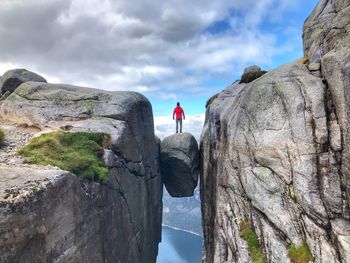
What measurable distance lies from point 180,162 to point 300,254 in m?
21.8

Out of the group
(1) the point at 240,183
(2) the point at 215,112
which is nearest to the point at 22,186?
(1) the point at 240,183

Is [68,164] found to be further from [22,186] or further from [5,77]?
[5,77]

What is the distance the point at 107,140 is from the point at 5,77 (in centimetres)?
1790

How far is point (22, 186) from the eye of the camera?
58.0 feet

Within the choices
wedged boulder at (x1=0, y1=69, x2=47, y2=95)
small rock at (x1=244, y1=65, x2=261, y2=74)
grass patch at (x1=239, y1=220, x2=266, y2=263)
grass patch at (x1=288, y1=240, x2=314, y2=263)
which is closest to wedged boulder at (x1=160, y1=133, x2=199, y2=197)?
small rock at (x1=244, y1=65, x2=261, y2=74)

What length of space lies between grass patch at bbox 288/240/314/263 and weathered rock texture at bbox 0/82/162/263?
463 inches

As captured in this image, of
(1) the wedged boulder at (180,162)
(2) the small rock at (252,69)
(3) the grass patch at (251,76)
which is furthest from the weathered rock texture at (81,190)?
(2) the small rock at (252,69)

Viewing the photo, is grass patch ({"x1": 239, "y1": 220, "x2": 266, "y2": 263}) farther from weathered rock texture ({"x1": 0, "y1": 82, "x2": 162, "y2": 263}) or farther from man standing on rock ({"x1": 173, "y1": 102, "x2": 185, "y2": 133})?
man standing on rock ({"x1": 173, "y1": 102, "x2": 185, "y2": 133})

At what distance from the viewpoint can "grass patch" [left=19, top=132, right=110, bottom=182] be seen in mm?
22422

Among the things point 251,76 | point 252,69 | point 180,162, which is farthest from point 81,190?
point 252,69

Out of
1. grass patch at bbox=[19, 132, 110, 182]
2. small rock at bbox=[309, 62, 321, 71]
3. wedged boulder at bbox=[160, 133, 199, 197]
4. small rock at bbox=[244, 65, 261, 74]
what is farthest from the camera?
wedged boulder at bbox=[160, 133, 199, 197]

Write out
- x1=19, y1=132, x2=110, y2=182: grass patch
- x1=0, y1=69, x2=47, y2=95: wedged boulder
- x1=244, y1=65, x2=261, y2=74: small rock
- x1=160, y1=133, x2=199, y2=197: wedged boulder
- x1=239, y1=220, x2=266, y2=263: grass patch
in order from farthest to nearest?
1. x1=160, y1=133, x2=199, y2=197: wedged boulder
2. x1=0, y1=69, x2=47, y2=95: wedged boulder
3. x1=244, y1=65, x2=261, y2=74: small rock
4. x1=19, y1=132, x2=110, y2=182: grass patch
5. x1=239, y1=220, x2=266, y2=263: grass patch

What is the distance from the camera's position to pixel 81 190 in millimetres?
21500

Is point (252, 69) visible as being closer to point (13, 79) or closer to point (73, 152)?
point (73, 152)
